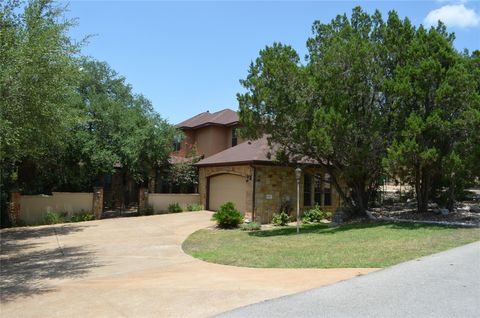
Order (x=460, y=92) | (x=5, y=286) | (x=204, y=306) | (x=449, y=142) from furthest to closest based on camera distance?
(x=449, y=142)
(x=460, y=92)
(x=5, y=286)
(x=204, y=306)

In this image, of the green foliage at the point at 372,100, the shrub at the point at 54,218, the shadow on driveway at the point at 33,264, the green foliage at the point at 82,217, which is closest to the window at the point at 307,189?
the green foliage at the point at 372,100

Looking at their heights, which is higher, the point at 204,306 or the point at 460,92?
the point at 460,92

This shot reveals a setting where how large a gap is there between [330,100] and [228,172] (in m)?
8.22

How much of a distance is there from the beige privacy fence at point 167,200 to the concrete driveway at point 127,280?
8.88 meters

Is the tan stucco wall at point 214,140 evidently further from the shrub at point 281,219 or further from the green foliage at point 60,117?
the shrub at point 281,219

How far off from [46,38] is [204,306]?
8.28m

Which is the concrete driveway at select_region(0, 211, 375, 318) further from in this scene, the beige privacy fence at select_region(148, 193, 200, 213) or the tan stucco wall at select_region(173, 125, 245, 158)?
the tan stucco wall at select_region(173, 125, 245, 158)

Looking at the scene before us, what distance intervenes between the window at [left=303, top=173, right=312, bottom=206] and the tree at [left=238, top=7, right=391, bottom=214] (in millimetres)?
4937

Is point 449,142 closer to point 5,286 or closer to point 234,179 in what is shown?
point 234,179

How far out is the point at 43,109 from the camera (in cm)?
1120

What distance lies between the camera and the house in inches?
814

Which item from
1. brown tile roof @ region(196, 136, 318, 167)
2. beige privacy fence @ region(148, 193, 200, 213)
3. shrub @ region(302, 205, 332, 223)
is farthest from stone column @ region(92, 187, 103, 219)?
shrub @ region(302, 205, 332, 223)

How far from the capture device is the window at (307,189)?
2244 cm

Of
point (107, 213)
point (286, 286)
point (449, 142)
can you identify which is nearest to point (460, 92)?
point (449, 142)
